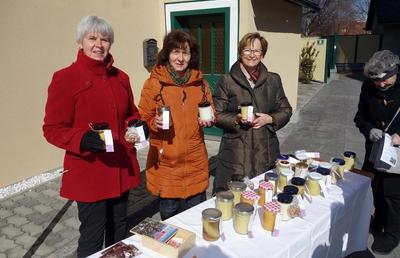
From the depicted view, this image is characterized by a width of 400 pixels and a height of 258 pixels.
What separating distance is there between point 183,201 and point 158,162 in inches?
16.3

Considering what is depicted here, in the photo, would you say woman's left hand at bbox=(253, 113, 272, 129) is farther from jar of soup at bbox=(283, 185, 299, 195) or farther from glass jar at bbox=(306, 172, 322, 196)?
jar of soup at bbox=(283, 185, 299, 195)

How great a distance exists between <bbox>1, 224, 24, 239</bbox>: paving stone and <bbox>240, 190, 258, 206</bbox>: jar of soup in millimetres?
2638

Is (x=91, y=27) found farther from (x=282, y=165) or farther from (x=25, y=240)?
(x=25, y=240)

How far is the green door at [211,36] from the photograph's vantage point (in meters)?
6.51

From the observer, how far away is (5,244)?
3295 millimetres

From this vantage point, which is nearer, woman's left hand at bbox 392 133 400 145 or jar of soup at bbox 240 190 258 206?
jar of soup at bbox 240 190 258 206

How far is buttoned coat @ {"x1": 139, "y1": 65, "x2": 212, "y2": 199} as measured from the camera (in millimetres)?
2513

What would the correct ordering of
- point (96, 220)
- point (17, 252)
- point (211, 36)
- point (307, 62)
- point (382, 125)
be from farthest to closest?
1. point (307, 62)
2. point (211, 36)
3. point (17, 252)
4. point (382, 125)
5. point (96, 220)

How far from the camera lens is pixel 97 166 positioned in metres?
2.17

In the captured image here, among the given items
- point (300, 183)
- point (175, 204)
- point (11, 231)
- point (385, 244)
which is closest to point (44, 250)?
point (11, 231)

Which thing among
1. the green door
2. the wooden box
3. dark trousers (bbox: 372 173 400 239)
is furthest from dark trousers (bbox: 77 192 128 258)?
the green door

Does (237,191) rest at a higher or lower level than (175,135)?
lower

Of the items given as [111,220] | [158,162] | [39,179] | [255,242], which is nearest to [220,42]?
[39,179]

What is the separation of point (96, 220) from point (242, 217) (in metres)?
1.01
